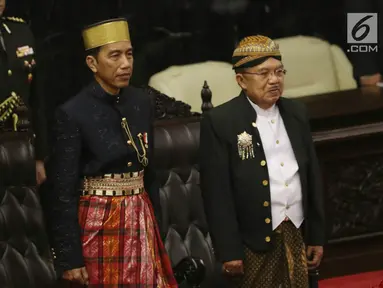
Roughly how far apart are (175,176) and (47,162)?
556mm

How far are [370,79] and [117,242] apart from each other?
10.1 ft

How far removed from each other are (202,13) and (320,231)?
8.89 feet

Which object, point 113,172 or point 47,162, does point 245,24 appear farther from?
point 113,172

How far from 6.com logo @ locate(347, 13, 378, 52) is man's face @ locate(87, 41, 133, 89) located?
3.14 m

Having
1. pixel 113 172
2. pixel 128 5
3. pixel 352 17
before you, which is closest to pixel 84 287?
pixel 113 172

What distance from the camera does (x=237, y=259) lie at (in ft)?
13.1

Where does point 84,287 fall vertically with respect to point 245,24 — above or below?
below

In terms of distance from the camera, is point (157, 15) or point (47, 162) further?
point (157, 15)

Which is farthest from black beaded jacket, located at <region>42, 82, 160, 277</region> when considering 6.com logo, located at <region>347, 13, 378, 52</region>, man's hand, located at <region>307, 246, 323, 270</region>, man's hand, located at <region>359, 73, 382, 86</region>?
6.com logo, located at <region>347, 13, 378, 52</region>

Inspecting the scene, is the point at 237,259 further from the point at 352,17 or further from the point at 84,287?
the point at 352,17

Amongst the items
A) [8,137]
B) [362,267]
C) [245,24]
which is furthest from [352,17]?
[8,137]

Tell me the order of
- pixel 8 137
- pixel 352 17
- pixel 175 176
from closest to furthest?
pixel 8 137 → pixel 175 176 → pixel 352 17

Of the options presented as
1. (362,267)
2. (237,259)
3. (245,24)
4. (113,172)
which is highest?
(245,24)

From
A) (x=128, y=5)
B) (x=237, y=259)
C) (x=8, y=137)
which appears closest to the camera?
(x=237, y=259)
